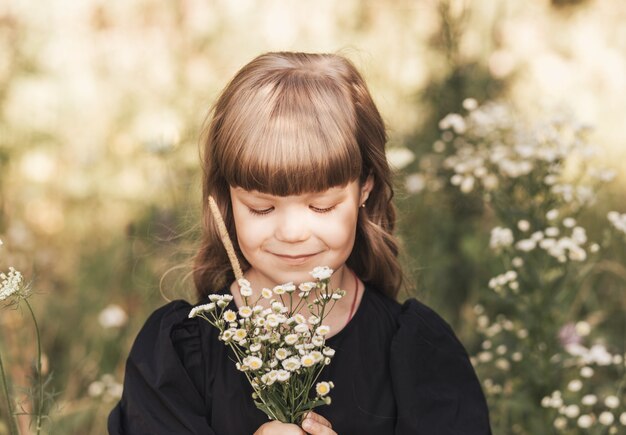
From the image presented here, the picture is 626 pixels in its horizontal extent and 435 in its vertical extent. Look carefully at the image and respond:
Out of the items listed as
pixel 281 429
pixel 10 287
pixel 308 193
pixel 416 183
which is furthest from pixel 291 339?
pixel 416 183

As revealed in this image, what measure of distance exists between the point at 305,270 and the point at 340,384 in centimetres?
27

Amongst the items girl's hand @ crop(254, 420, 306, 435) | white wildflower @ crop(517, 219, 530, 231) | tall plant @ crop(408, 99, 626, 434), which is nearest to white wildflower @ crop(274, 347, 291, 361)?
girl's hand @ crop(254, 420, 306, 435)

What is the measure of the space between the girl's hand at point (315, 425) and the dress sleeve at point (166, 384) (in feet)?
0.80

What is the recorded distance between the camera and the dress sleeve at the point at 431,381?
6.95ft

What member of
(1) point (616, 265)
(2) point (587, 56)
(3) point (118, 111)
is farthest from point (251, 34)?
(1) point (616, 265)

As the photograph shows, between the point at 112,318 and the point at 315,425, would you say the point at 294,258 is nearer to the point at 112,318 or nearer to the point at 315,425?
the point at 315,425

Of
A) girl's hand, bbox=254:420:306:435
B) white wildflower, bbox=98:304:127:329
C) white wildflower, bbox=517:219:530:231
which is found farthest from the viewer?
white wildflower, bbox=98:304:127:329

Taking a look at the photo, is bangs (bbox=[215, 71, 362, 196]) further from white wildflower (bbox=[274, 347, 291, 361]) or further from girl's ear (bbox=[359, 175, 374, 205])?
white wildflower (bbox=[274, 347, 291, 361])

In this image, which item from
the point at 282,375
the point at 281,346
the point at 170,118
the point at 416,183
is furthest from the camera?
the point at 170,118

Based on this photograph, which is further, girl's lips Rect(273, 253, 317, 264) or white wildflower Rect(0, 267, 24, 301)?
girl's lips Rect(273, 253, 317, 264)

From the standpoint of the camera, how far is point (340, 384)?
2117 mm

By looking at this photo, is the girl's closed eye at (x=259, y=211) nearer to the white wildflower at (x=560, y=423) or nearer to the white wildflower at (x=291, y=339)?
the white wildflower at (x=291, y=339)

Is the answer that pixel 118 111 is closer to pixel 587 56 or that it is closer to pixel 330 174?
pixel 587 56

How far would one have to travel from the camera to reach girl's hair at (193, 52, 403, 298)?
1.95 meters
